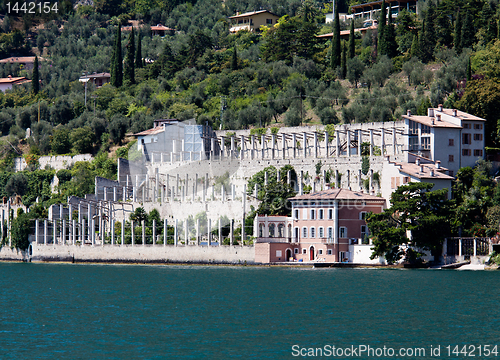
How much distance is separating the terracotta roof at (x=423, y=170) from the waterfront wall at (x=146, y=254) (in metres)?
13.0

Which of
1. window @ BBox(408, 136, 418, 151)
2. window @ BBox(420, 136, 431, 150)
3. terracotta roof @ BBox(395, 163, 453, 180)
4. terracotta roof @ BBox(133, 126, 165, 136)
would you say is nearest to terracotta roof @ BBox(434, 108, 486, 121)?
window @ BBox(420, 136, 431, 150)

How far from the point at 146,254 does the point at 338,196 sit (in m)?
17.8

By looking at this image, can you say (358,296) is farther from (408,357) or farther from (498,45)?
(498,45)

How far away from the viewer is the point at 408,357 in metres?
30.7

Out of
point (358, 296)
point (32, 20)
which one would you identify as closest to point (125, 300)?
point (358, 296)

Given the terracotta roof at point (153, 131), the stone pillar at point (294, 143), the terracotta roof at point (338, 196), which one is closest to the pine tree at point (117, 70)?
the terracotta roof at point (153, 131)

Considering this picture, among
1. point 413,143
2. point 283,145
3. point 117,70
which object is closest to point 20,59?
point 117,70

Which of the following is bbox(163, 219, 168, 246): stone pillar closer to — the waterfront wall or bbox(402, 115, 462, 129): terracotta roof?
the waterfront wall

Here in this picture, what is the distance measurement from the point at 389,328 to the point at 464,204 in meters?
27.8

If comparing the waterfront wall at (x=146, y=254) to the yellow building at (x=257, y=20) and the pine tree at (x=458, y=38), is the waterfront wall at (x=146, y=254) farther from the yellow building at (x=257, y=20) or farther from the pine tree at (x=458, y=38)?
the yellow building at (x=257, y=20)

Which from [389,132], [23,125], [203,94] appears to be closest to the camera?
[389,132]

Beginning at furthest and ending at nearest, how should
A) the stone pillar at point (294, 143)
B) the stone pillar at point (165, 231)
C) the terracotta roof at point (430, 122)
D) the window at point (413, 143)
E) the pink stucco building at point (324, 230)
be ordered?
the stone pillar at point (294, 143)
the stone pillar at point (165, 231)
the window at point (413, 143)
the terracotta roof at point (430, 122)
the pink stucco building at point (324, 230)

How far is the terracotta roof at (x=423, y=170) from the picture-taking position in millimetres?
62659

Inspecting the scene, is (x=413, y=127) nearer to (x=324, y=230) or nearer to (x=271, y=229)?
(x=324, y=230)
